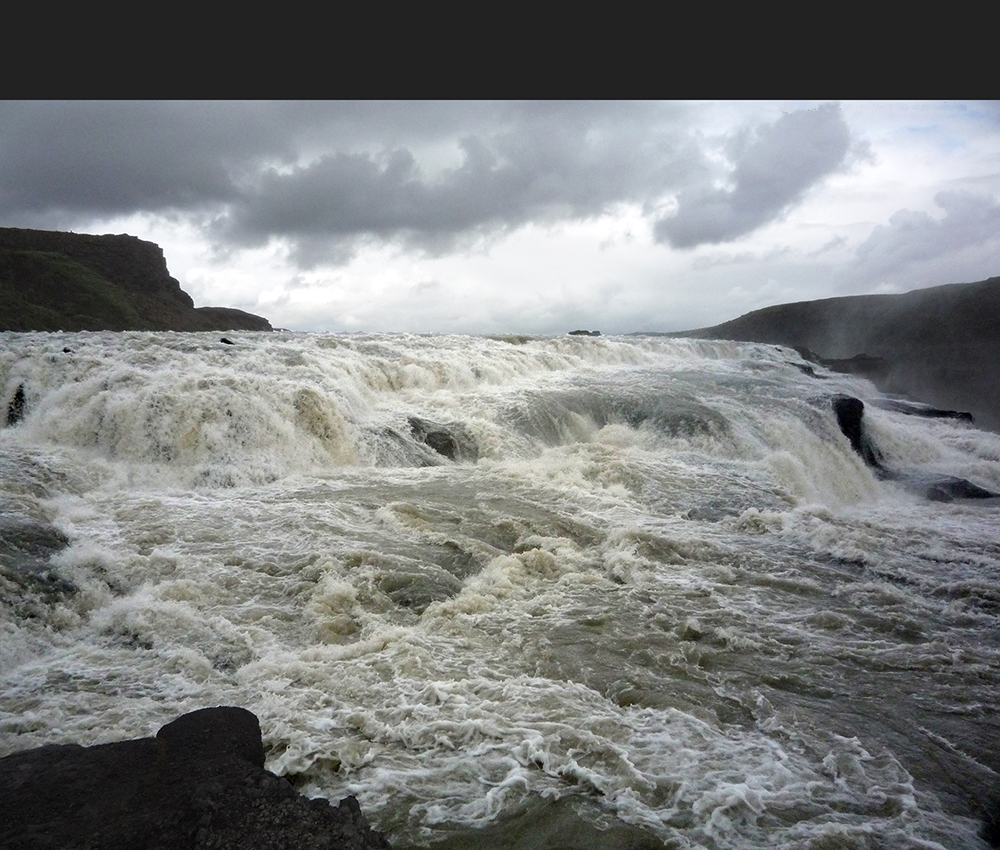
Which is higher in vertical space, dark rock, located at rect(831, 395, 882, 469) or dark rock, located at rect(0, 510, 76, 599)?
dark rock, located at rect(831, 395, 882, 469)

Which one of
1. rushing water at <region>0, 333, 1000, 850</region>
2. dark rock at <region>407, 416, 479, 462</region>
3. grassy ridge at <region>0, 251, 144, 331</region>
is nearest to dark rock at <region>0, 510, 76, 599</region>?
rushing water at <region>0, 333, 1000, 850</region>

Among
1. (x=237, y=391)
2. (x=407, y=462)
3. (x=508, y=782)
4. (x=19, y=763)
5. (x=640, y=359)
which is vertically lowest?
(x=508, y=782)

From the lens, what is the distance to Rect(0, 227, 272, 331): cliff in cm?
5328

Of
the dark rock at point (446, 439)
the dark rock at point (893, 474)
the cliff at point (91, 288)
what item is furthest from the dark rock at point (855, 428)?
the cliff at point (91, 288)

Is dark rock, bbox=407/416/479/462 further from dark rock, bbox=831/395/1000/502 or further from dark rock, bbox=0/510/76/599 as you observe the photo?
dark rock, bbox=831/395/1000/502

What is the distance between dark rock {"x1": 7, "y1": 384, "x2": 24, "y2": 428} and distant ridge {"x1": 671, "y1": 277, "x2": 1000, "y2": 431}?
124 ft

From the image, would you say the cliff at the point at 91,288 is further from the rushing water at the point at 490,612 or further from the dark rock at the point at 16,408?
the rushing water at the point at 490,612

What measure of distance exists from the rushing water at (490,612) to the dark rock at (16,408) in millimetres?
154

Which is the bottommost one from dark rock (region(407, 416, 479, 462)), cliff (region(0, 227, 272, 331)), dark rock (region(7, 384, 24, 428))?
dark rock (region(407, 416, 479, 462))

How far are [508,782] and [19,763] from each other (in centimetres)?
251

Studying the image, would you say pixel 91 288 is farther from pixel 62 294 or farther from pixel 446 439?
pixel 446 439

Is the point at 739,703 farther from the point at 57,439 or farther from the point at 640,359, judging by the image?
the point at 640,359

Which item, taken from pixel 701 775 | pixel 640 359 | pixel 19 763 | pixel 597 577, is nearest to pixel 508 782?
pixel 701 775

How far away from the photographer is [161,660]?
5055 mm
